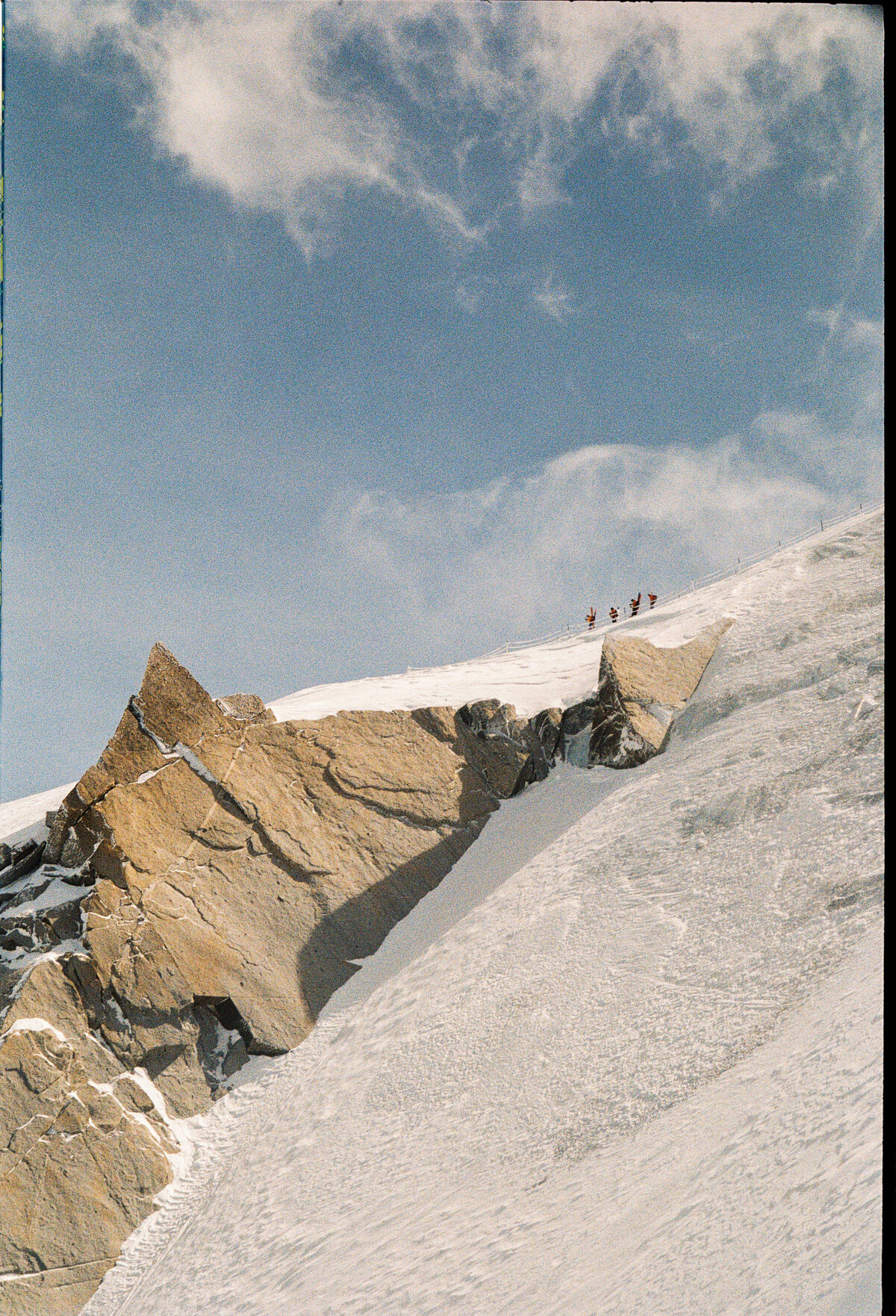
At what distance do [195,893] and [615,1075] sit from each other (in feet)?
38.9

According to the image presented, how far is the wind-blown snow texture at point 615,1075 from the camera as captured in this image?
9.03 m

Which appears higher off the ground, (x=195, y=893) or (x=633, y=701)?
(x=633, y=701)

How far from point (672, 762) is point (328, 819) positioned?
9.40 meters

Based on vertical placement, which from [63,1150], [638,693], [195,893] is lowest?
[63,1150]

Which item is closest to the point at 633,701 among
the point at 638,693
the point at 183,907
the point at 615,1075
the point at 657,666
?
the point at 638,693

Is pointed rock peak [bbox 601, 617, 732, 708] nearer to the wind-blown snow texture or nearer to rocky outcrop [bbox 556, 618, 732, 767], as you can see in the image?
rocky outcrop [bbox 556, 618, 732, 767]

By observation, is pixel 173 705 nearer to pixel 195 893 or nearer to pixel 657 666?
pixel 195 893

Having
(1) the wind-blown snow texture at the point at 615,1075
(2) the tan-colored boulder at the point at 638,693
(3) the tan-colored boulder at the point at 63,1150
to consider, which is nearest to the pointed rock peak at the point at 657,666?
(2) the tan-colored boulder at the point at 638,693

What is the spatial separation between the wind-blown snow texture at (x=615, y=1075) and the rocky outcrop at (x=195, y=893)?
100 cm

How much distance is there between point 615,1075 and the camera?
14836mm

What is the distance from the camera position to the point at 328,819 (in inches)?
983

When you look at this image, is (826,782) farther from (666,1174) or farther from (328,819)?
(328,819)

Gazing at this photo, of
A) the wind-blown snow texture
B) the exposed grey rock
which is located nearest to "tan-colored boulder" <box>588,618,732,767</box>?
the wind-blown snow texture

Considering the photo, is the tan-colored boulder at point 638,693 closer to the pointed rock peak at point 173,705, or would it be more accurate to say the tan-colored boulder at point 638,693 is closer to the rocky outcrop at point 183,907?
the rocky outcrop at point 183,907
